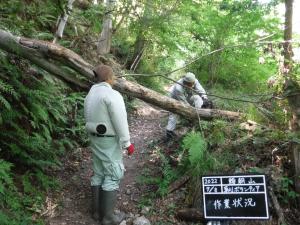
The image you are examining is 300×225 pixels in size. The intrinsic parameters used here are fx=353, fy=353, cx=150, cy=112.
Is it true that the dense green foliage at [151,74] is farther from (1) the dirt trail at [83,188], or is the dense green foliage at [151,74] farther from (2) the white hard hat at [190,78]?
(2) the white hard hat at [190,78]

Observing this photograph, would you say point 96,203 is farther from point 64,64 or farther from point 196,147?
point 64,64

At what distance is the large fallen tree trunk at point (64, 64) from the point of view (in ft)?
19.8

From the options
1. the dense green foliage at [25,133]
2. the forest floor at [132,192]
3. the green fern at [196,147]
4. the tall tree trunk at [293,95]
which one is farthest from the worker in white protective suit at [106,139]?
the tall tree trunk at [293,95]

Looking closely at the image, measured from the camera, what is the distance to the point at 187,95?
8.50 meters

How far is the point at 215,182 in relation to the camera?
4840 mm

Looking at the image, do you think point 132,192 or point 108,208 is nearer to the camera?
point 108,208

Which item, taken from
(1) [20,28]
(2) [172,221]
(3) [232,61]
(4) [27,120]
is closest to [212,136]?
(2) [172,221]

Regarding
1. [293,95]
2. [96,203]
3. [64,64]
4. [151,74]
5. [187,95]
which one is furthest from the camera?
[187,95]

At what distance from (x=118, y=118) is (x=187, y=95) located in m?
3.62

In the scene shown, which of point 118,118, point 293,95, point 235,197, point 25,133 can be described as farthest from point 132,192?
point 293,95

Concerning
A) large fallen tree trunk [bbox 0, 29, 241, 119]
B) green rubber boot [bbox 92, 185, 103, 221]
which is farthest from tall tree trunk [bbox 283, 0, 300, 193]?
green rubber boot [bbox 92, 185, 103, 221]

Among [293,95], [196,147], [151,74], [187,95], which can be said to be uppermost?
[151,74]

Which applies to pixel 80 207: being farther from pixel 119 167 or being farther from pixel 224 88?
pixel 224 88

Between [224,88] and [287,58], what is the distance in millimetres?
6176
